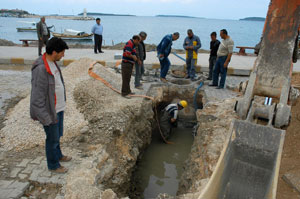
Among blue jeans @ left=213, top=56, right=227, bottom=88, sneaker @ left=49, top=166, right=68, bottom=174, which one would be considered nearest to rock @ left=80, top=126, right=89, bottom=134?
sneaker @ left=49, top=166, right=68, bottom=174

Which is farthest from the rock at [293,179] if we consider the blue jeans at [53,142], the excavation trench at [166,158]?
the blue jeans at [53,142]

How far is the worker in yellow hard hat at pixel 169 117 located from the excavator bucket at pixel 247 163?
10.2 ft

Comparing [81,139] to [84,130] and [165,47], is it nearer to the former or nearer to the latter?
[84,130]

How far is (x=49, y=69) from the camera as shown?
2.97 meters

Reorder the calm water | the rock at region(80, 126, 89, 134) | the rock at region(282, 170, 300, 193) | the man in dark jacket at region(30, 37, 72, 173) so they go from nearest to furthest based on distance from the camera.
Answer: the man in dark jacket at region(30, 37, 72, 173) < the rock at region(282, 170, 300, 193) < the rock at region(80, 126, 89, 134) < the calm water

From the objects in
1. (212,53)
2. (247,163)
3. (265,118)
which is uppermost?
(212,53)

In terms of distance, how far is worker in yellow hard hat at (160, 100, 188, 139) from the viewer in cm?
657

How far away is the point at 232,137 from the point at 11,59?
10.8 m

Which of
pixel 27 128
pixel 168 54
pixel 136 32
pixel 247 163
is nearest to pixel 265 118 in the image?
pixel 247 163

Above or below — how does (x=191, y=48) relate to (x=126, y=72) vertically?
above

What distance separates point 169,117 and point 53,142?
3918 mm

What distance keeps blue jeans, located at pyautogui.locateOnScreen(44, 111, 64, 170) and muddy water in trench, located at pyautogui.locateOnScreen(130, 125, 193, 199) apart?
193 centimetres

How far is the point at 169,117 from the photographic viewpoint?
264 inches

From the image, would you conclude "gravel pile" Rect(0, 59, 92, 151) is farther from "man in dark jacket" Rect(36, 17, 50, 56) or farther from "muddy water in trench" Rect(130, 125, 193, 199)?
"man in dark jacket" Rect(36, 17, 50, 56)
